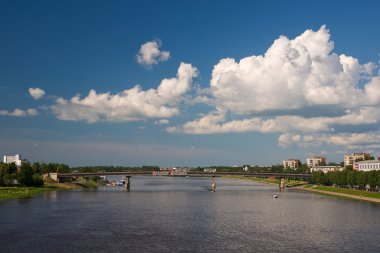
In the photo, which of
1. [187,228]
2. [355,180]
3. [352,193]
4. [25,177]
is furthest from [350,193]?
[25,177]

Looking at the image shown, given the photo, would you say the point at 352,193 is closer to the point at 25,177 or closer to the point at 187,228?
the point at 187,228

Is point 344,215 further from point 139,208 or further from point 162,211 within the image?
point 139,208

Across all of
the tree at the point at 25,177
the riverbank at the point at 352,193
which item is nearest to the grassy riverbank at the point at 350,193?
the riverbank at the point at 352,193

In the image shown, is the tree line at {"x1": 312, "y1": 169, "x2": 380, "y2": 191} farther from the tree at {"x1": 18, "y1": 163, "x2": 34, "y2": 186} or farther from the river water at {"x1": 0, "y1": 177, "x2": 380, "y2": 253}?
the tree at {"x1": 18, "y1": 163, "x2": 34, "y2": 186}

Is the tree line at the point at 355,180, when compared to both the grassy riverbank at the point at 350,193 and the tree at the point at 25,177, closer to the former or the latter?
the grassy riverbank at the point at 350,193

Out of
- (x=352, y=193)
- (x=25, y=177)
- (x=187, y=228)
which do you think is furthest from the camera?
(x=25, y=177)

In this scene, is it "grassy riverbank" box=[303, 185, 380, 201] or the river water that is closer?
the river water

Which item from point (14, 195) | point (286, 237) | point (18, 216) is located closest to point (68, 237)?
point (18, 216)

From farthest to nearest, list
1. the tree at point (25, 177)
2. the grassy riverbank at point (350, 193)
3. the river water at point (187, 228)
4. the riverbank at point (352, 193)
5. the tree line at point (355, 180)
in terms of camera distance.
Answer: the tree at point (25, 177) → the tree line at point (355, 180) → the grassy riverbank at point (350, 193) → the riverbank at point (352, 193) → the river water at point (187, 228)

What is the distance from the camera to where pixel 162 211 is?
337ft

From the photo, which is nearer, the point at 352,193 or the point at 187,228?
the point at 187,228

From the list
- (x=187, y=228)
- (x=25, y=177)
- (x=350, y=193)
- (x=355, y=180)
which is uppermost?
(x=25, y=177)

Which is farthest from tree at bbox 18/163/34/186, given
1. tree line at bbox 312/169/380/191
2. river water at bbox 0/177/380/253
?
tree line at bbox 312/169/380/191

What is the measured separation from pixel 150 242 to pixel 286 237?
21124 mm
